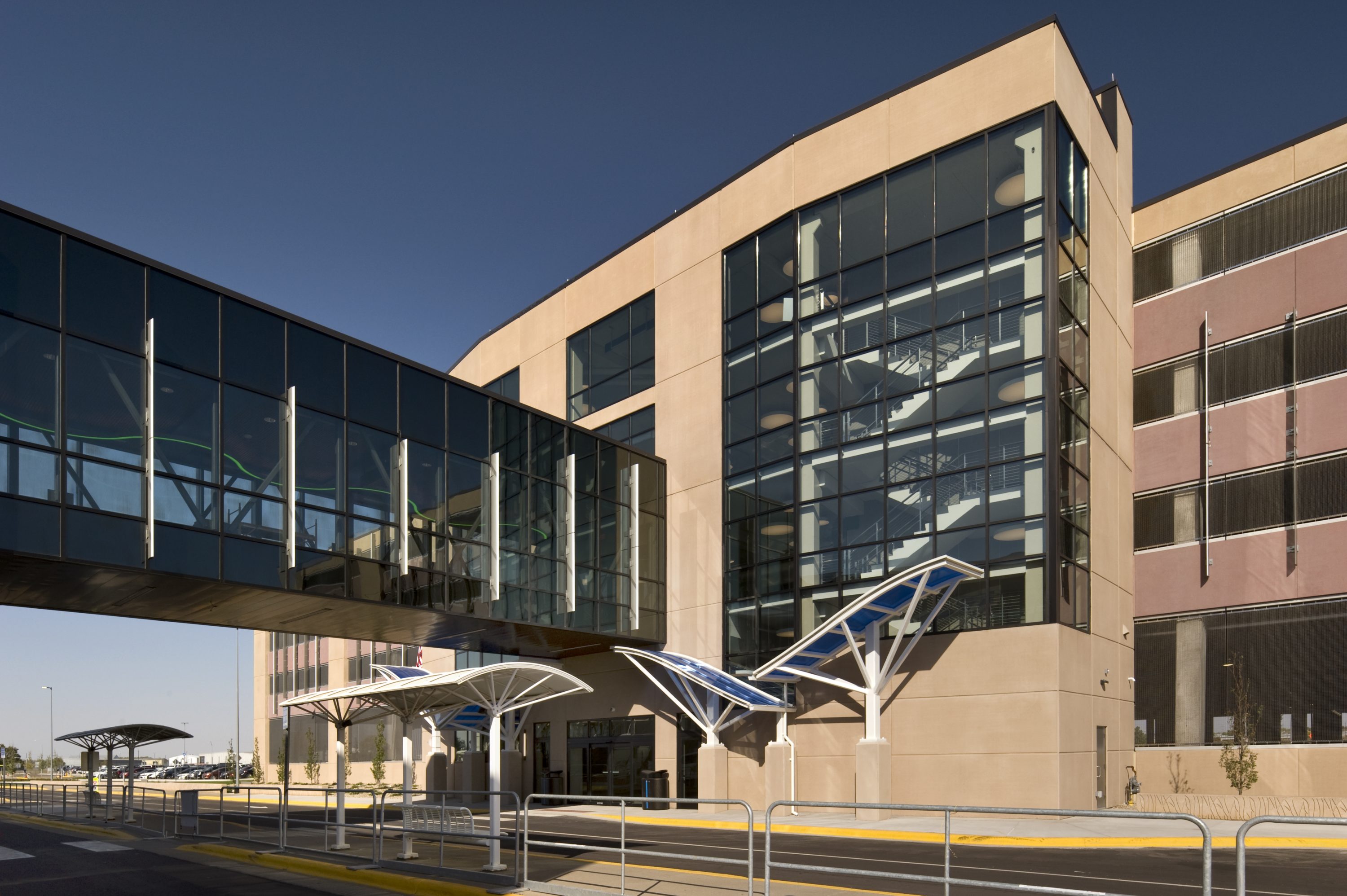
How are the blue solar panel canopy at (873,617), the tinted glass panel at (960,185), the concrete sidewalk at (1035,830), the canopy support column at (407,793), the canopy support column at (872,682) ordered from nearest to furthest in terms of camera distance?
the canopy support column at (407,793)
the concrete sidewalk at (1035,830)
the blue solar panel canopy at (873,617)
the canopy support column at (872,682)
the tinted glass panel at (960,185)

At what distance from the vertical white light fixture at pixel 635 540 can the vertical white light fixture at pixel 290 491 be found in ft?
42.6

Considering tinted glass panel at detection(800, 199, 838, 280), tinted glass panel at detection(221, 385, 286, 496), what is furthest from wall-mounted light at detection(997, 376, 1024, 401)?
tinted glass panel at detection(221, 385, 286, 496)

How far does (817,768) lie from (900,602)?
18.1 feet

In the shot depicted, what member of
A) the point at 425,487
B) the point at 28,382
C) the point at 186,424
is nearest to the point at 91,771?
the point at 425,487

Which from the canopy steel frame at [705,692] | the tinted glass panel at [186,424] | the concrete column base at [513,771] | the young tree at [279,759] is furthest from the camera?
the young tree at [279,759]

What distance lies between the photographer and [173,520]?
20.4 m

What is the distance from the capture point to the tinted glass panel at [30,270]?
1866 centimetres

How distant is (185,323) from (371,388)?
4.91 m

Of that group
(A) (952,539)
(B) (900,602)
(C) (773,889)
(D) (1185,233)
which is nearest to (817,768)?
(B) (900,602)

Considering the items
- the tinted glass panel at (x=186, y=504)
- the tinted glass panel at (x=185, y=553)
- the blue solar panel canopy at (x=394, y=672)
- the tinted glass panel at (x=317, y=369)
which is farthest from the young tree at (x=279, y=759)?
the tinted glass panel at (x=186, y=504)

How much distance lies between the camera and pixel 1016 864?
1675cm

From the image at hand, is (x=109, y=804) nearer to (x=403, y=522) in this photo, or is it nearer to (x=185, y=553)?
(x=403, y=522)

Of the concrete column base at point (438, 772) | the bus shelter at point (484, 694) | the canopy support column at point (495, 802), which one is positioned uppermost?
the bus shelter at point (484, 694)

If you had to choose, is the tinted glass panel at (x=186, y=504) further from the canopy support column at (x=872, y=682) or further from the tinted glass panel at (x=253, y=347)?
the canopy support column at (x=872, y=682)
